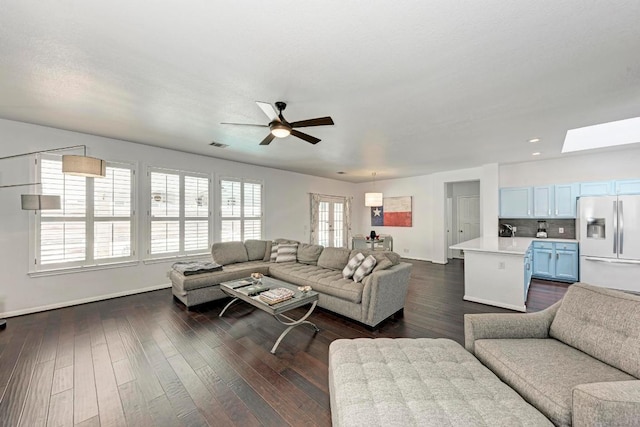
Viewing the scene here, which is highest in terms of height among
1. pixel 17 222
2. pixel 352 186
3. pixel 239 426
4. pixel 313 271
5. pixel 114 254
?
pixel 352 186

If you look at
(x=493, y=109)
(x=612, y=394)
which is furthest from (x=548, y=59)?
(x=612, y=394)

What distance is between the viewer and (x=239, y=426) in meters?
1.61

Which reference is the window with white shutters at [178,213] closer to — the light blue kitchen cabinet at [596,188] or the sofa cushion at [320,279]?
the sofa cushion at [320,279]

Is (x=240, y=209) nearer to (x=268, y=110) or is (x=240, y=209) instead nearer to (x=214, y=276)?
(x=214, y=276)

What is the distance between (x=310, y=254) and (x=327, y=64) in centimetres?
326

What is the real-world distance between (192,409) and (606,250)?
22.2 ft

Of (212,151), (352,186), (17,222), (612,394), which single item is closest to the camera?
(612,394)

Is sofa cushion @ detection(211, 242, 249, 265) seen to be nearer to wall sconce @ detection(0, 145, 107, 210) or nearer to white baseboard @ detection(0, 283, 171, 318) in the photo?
white baseboard @ detection(0, 283, 171, 318)

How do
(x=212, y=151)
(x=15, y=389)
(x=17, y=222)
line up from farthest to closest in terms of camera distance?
(x=212, y=151)
(x=17, y=222)
(x=15, y=389)

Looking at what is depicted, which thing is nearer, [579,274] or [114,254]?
[114,254]

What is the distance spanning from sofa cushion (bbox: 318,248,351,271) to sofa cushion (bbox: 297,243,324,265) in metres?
0.19

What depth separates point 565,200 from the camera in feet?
17.1

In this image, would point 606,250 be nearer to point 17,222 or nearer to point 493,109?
point 493,109

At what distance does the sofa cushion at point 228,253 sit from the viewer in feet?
14.9
